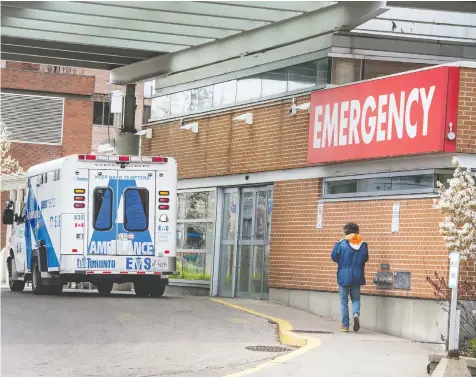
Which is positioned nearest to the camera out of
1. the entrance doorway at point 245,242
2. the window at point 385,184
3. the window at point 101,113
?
the window at point 385,184

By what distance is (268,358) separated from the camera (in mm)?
13922

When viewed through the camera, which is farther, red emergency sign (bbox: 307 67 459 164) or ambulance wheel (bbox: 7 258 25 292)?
ambulance wheel (bbox: 7 258 25 292)

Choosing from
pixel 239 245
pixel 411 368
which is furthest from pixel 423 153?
pixel 239 245

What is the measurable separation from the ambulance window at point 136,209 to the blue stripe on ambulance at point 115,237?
99 millimetres

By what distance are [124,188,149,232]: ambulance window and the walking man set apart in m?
5.54

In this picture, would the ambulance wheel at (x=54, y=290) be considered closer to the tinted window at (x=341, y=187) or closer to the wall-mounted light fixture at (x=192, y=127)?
the wall-mounted light fixture at (x=192, y=127)

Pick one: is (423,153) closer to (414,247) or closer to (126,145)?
(414,247)

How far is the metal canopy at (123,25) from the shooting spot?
2105cm

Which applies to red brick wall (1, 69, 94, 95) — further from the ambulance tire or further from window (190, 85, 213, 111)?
the ambulance tire

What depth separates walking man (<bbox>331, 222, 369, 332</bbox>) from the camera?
17469 mm

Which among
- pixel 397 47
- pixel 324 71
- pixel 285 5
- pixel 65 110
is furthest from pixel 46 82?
pixel 397 47

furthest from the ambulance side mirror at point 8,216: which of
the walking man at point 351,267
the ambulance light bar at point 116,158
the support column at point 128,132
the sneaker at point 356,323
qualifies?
the sneaker at point 356,323

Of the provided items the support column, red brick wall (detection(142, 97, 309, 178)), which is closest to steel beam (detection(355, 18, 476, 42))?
red brick wall (detection(142, 97, 309, 178))

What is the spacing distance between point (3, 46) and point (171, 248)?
8534mm
